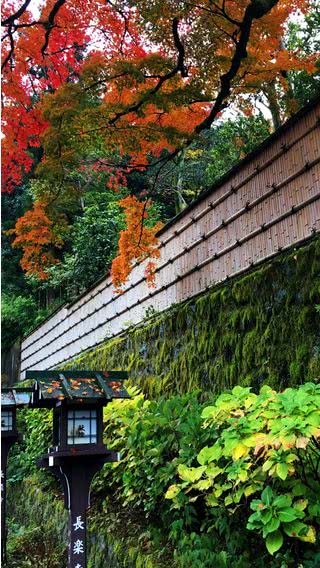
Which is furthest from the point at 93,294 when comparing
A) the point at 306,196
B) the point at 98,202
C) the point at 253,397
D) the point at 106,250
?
the point at 253,397

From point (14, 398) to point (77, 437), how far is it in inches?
113

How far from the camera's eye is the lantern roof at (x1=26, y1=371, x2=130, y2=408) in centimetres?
502

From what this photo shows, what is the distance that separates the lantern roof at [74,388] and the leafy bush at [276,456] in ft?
4.35

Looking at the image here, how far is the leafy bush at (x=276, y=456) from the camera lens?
3.24m

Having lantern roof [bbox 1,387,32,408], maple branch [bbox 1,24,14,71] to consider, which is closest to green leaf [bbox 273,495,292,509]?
lantern roof [bbox 1,387,32,408]

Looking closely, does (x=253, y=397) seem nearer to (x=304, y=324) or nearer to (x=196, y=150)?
(x=304, y=324)

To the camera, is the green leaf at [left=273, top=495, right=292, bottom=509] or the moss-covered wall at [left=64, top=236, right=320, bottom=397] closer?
the green leaf at [left=273, top=495, right=292, bottom=509]

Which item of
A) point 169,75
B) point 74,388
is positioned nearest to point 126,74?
point 169,75

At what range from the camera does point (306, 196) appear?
243 inches

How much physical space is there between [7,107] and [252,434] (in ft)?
26.1

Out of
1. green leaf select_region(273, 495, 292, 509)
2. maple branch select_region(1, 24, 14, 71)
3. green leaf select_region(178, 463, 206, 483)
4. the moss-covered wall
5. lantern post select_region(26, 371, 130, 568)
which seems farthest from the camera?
maple branch select_region(1, 24, 14, 71)

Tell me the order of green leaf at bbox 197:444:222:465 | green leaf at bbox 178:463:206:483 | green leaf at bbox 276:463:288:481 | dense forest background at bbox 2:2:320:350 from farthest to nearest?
1. dense forest background at bbox 2:2:320:350
2. green leaf at bbox 178:463:206:483
3. green leaf at bbox 197:444:222:465
4. green leaf at bbox 276:463:288:481

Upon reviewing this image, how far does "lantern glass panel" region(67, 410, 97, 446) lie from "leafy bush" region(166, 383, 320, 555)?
1.24 metres

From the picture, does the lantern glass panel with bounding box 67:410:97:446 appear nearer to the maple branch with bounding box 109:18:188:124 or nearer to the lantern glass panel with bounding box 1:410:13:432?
the lantern glass panel with bounding box 1:410:13:432
